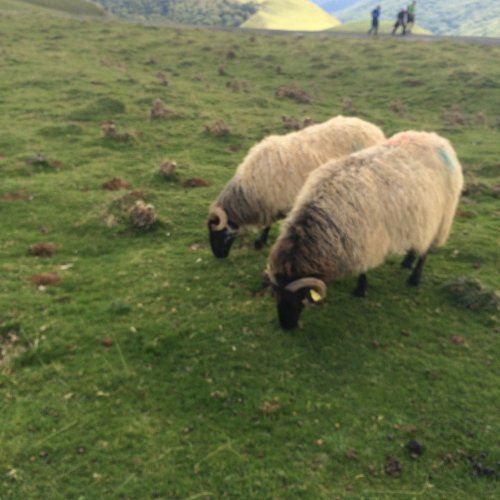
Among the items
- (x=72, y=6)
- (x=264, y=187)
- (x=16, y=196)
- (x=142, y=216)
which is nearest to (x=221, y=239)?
(x=264, y=187)

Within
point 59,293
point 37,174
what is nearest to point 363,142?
point 59,293

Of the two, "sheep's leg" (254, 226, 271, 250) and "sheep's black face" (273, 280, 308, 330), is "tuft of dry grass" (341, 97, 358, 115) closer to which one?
"sheep's leg" (254, 226, 271, 250)

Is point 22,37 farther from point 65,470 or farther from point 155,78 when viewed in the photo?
point 65,470

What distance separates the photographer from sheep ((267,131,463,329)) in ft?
24.9

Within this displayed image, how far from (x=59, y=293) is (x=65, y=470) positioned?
4.32m

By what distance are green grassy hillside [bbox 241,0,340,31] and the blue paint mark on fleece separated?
116440 mm

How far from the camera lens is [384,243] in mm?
8266

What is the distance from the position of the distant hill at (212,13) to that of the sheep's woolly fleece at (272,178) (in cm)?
10027

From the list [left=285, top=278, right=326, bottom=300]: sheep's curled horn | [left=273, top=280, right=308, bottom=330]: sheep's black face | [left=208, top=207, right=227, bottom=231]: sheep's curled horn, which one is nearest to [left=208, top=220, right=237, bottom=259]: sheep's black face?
[left=208, top=207, right=227, bottom=231]: sheep's curled horn

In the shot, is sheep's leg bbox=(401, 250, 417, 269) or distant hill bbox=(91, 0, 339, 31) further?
distant hill bbox=(91, 0, 339, 31)

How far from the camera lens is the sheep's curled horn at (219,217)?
10320 mm

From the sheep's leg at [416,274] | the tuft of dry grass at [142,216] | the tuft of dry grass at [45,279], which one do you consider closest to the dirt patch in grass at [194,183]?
the tuft of dry grass at [142,216]

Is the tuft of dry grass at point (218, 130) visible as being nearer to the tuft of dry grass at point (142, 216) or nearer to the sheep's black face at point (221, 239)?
the tuft of dry grass at point (142, 216)

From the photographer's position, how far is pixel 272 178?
10.5 m
